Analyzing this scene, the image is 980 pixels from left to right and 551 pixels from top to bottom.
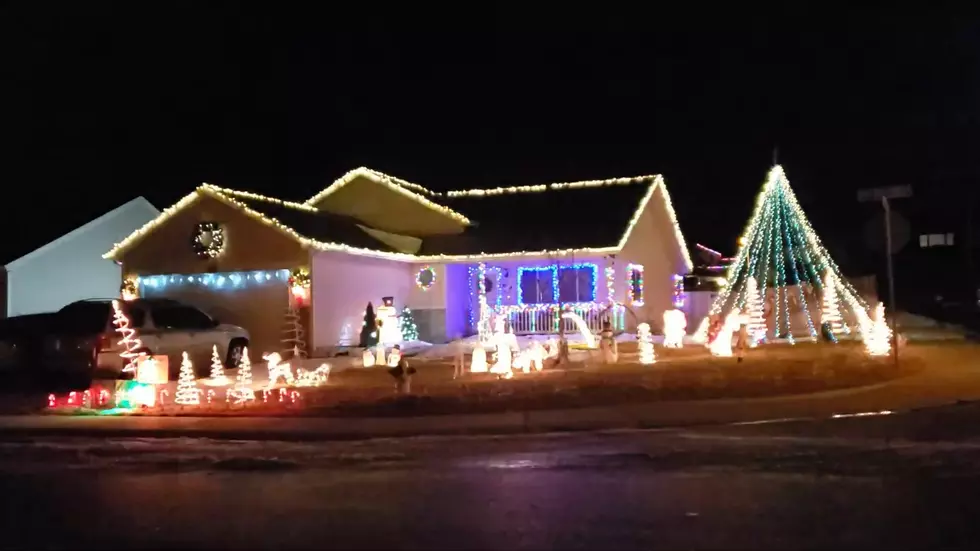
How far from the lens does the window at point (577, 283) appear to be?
26.9m

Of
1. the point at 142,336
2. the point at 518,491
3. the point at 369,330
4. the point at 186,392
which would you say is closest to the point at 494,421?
the point at 518,491

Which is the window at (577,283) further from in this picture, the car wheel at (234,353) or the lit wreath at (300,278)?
the car wheel at (234,353)

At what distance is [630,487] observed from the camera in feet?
29.5

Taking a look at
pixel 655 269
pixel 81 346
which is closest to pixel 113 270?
pixel 81 346

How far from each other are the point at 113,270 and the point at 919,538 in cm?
Result: 2913

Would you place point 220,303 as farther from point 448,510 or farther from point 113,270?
point 448,510

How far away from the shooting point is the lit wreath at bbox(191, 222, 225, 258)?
928 inches

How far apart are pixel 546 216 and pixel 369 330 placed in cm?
726

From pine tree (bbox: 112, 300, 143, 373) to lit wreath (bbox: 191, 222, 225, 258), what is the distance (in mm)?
5808

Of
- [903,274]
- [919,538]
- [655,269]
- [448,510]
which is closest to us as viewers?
[919,538]

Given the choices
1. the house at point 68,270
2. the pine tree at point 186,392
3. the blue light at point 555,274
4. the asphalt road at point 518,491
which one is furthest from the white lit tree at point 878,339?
the house at point 68,270

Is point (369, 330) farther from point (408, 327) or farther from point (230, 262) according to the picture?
point (230, 262)

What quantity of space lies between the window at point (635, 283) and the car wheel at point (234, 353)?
434 inches

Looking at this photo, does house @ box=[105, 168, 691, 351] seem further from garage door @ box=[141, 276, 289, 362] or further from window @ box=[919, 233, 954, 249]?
window @ box=[919, 233, 954, 249]
